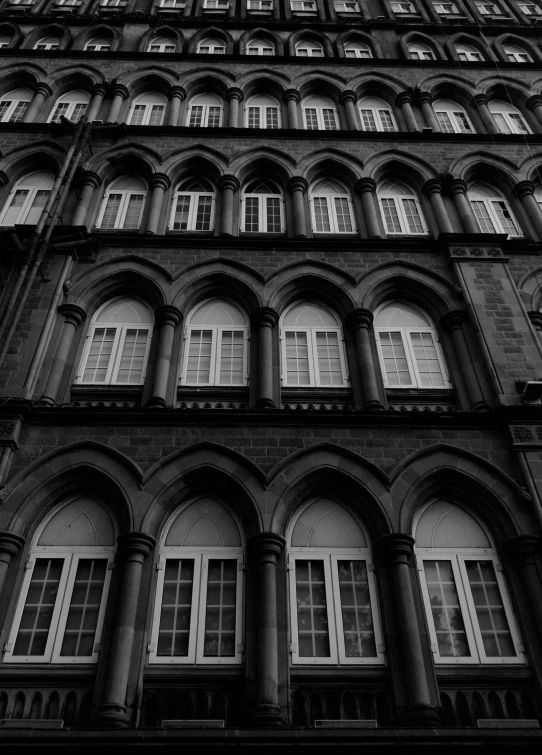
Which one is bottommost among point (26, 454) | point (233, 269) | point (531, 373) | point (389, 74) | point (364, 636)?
point (364, 636)

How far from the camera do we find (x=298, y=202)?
14273 millimetres

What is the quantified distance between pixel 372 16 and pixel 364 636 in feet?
68.5

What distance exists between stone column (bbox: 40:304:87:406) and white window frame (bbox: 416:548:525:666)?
21.3 ft

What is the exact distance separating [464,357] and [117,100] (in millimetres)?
11684

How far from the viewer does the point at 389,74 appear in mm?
18359

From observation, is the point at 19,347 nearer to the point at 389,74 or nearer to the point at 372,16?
the point at 389,74

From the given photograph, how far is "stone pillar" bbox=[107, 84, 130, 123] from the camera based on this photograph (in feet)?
53.6

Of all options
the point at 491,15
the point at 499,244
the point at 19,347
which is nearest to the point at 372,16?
the point at 491,15

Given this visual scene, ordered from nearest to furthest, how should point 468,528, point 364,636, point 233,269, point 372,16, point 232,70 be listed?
point 364,636, point 468,528, point 233,269, point 232,70, point 372,16

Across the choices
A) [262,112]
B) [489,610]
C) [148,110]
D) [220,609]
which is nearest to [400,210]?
[262,112]

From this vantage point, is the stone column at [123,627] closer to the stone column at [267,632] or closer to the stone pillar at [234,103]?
the stone column at [267,632]

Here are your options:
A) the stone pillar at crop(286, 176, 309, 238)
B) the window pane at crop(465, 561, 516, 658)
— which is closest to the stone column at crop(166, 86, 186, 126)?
the stone pillar at crop(286, 176, 309, 238)

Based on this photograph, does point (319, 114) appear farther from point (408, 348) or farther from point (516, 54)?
point (408, 348)

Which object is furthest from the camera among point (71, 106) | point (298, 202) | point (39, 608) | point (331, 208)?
point (71, 106)
